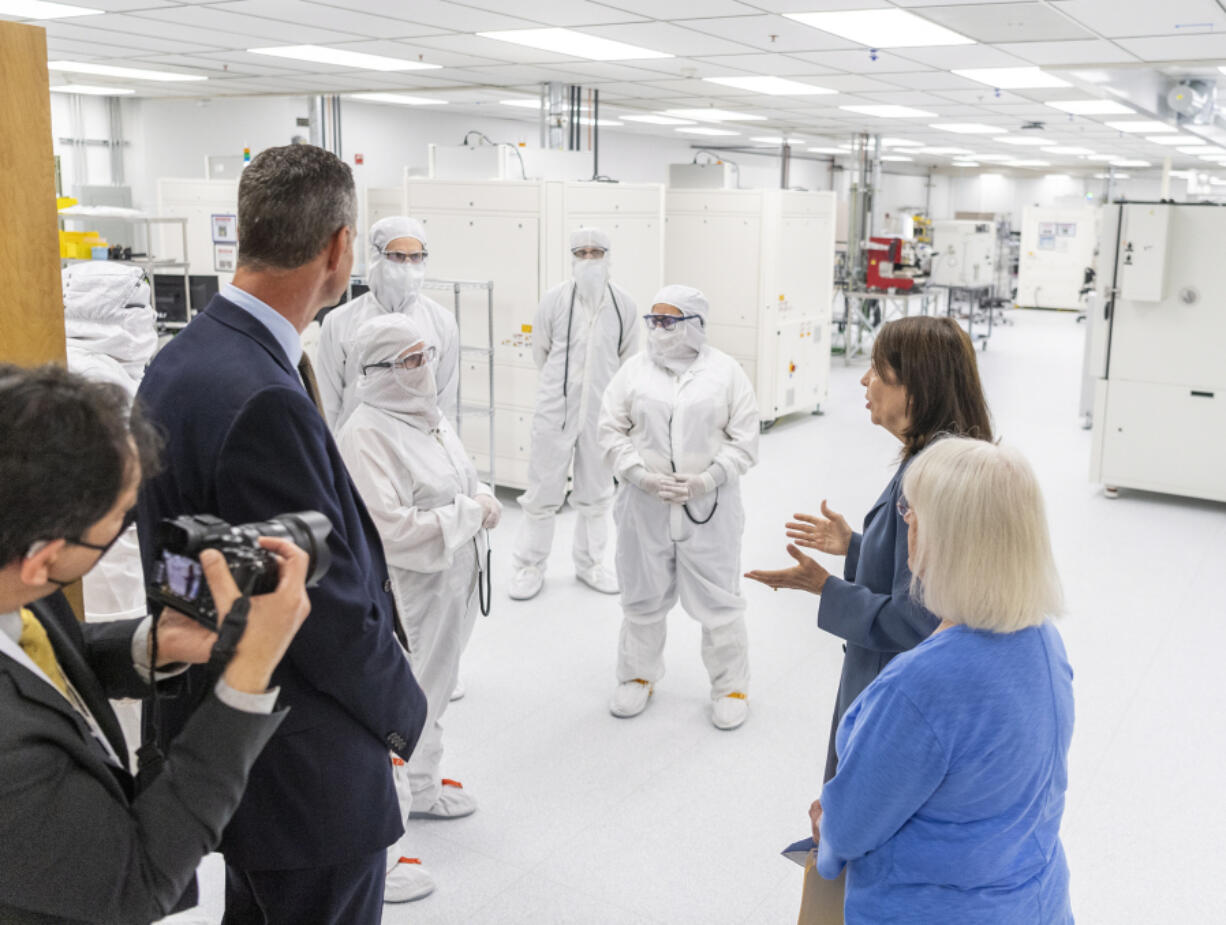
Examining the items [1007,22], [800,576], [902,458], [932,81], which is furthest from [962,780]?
[932,81]

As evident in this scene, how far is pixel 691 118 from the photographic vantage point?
476 inches

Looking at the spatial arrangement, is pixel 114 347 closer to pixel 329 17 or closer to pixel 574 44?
pixel 329 17

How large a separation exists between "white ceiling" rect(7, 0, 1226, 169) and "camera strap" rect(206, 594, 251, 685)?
4750mm

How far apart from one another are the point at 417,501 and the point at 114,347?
1109mm

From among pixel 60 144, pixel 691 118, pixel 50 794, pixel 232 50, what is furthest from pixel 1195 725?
pixel 60 144

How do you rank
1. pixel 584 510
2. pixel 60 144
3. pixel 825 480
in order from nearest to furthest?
pixel 584 510 → pixel 825 480 → pixel 60 144

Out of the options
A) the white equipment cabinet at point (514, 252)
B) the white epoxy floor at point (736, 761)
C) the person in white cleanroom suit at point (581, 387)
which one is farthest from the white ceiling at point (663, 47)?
the white epoxy floor at point (736, 761)

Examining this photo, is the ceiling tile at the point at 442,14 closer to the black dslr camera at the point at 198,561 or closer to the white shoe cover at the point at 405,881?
the white shoe cover at the point at 405,881

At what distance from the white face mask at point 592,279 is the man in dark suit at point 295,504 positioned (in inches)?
136

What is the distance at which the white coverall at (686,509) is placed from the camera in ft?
11.7

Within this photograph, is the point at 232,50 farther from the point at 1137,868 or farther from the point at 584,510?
the point at 1137,868

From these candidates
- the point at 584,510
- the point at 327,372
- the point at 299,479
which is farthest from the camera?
the point at 584,510

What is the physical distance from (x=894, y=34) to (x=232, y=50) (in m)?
4.45

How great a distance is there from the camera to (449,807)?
303 centimetres
